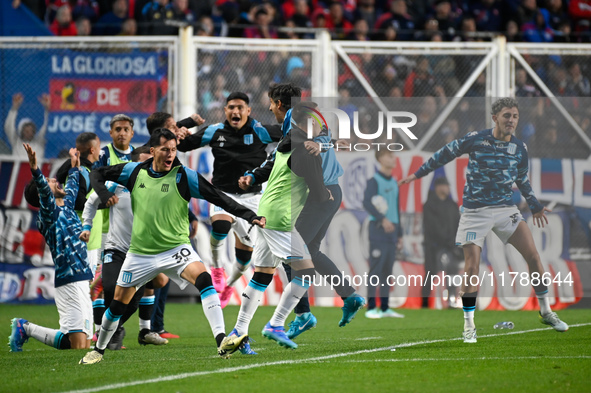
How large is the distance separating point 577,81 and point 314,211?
6694 millimetres

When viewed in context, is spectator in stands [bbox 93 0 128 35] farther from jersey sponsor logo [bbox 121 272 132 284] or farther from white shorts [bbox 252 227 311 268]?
jersey sponsor logo [bbox 121 272 132 284]

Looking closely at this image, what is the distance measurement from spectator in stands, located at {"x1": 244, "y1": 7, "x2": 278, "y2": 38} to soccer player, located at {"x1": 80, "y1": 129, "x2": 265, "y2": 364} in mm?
6382

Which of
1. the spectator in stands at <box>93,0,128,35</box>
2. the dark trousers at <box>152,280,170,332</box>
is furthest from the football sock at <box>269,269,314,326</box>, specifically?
the spectator in stands at <box>93,0,128,35</box>

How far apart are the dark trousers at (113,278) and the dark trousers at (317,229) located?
159cm

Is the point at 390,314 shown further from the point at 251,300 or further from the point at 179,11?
the point at 179,11

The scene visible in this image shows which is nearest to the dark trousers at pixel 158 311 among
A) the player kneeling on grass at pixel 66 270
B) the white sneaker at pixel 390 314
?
the player kneeling on grass at pixel 66 270

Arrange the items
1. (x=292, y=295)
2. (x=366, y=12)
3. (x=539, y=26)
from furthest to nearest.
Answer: (x=539, y=26) → (x=366, y=12) → (x=292, y=295)

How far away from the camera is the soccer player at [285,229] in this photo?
8.35 m

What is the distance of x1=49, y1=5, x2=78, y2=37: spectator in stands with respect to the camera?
A: 1562cm

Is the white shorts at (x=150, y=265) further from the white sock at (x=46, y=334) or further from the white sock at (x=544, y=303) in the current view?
the white sock at (x=544, y=303)

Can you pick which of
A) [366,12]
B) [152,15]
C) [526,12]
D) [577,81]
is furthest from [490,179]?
[526,12]

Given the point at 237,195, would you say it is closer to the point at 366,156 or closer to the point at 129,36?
the point at 366,156

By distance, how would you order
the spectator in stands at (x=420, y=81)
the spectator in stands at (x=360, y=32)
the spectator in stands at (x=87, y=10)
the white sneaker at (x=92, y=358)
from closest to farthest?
the white sneaker at (x=92, y=358) → the spectator in stands at (x=420, y=81) → the spectator in stands at (x=360, y=32) → the spectator in stands at (x=87, y=10)

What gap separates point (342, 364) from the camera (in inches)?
296
